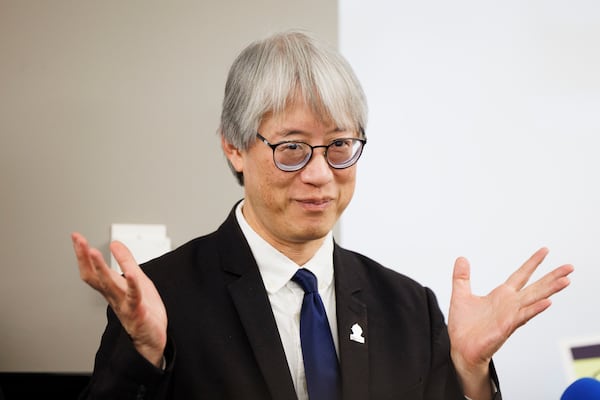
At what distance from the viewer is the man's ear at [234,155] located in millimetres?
1564

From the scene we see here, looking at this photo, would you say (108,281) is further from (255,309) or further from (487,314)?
(487,314)

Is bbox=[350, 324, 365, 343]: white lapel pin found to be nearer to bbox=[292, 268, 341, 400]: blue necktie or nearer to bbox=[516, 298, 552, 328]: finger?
bbox=[292, 268, 341, 400]: blue necktie

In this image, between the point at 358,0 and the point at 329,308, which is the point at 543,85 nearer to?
the point at 358,0

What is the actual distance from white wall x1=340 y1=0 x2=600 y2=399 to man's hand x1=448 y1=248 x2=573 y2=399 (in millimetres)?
844

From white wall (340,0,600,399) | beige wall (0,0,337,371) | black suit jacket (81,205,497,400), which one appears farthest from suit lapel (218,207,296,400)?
white wall (340,0,600,399)

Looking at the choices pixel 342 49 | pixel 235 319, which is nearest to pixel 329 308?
pixel 235 319

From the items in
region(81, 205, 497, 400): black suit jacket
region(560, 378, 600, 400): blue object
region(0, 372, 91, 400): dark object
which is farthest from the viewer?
region(560, 378, 600, 400): blue object

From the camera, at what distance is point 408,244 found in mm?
2385

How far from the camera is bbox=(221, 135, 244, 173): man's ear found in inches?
61.6

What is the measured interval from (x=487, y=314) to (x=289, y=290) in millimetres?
373

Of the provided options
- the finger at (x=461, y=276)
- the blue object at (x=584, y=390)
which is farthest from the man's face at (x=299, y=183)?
the blue object at (x=584, y=390)

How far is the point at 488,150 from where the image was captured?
2.46 m

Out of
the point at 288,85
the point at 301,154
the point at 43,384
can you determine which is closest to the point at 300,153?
the point at 301,154

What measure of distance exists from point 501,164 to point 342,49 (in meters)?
0.62
